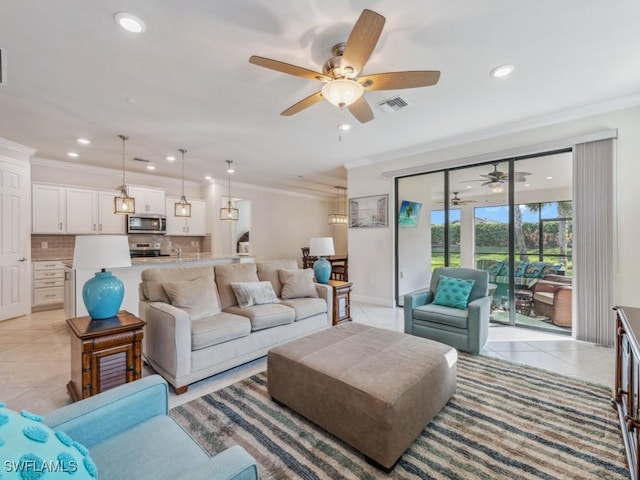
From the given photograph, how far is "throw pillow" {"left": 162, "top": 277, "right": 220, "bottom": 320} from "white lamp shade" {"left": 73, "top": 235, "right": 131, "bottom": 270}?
644mm

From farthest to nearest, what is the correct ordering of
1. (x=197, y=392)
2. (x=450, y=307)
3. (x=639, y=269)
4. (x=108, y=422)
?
(x=450, y=307), (x=639, y=269), (x=197, y=392), (x=108, y=422)

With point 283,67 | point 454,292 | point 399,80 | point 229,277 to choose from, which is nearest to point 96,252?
point 229,277

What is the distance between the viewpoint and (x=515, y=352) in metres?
3.17

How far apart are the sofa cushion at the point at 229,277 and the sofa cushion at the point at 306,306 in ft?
1.75

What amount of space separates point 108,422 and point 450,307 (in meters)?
3.22

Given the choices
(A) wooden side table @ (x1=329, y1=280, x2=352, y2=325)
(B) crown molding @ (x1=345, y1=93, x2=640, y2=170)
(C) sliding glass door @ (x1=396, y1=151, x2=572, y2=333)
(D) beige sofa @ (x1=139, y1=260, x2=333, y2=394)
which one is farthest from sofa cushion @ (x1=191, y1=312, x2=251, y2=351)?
(B) crown molding @ (x1=345, y1=93, x2=640, y2=170)

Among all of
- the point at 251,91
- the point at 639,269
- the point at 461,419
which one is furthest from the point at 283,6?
the point at 639,269

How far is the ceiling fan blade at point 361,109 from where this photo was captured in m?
2.51

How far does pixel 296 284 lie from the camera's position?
368 centimetres

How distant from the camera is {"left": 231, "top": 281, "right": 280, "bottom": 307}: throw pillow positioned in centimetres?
320

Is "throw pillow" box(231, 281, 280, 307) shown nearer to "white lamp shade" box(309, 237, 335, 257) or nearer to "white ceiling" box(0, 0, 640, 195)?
"white lamp shade" box(309, 237, 335, 257)

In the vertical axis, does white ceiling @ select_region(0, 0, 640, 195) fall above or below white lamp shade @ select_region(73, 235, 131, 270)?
above

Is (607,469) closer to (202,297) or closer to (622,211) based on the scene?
(622,211)

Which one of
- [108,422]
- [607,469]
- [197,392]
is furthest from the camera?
[197,392]
